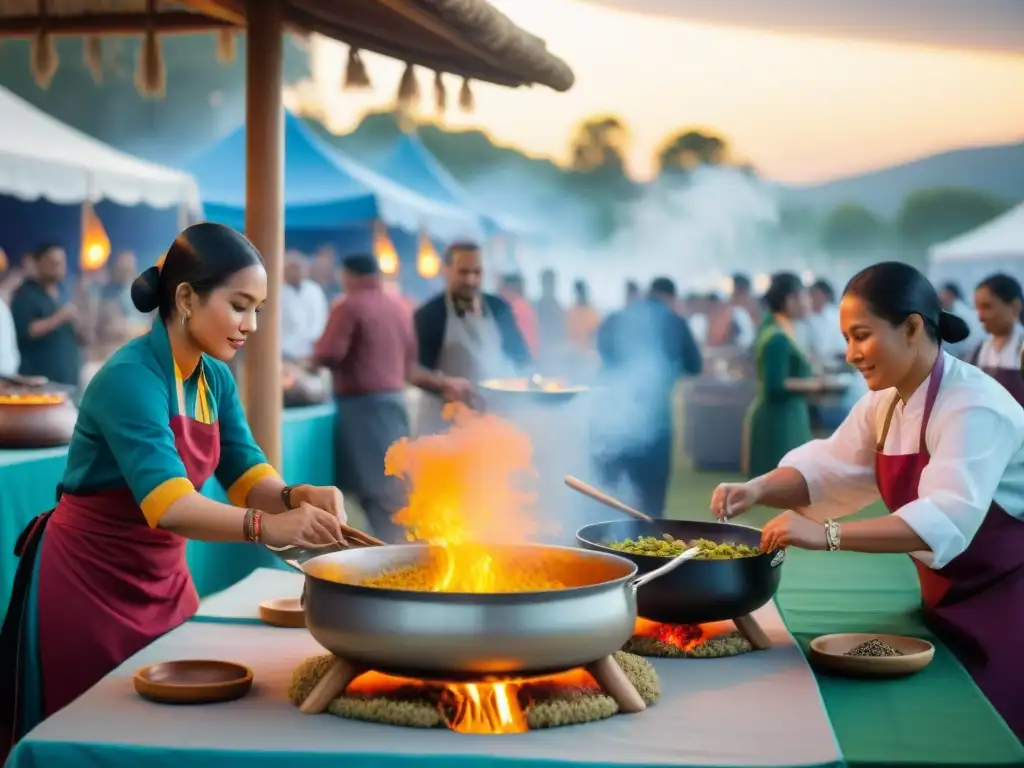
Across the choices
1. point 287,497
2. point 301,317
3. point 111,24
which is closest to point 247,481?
point 287,497

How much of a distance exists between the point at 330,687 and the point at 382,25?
10.7ft

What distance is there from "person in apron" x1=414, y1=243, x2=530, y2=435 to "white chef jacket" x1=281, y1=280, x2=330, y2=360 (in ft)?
10.1

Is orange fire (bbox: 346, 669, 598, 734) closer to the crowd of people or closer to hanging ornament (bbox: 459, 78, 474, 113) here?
the crowd of people

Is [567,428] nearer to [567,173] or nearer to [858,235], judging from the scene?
[858,235]

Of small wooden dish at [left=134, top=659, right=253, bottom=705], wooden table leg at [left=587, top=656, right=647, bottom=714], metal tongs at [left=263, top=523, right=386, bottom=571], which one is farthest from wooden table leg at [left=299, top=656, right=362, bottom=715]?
wooden table leg at [left=587, top=656, right=647, bottom=714]

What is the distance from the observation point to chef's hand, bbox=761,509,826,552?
199cm

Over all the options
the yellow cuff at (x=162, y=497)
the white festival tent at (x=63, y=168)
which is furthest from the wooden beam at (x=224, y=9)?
the white festival tent at (x=63, y=168)

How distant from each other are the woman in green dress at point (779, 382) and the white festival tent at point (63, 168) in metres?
4.66

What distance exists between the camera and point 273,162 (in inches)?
161

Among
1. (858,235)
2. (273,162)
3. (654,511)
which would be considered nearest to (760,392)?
(654,511)

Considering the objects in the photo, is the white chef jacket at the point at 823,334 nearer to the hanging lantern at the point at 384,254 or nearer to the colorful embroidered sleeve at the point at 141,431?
the hanging lantern at the point at 384,254

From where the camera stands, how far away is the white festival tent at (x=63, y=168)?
7083mm

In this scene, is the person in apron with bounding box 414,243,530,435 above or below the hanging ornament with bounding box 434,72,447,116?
below

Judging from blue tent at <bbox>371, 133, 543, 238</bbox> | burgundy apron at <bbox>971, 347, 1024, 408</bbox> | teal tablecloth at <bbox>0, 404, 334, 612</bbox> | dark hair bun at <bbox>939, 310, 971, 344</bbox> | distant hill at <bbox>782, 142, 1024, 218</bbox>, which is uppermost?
distant hill at <bbox>782, 142, 1024, 218</bbox>
